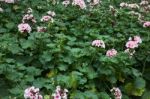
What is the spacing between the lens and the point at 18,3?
6.44 metres

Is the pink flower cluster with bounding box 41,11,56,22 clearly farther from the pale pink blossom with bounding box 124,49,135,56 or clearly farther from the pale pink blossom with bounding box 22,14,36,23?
the pale pink blossom with bounding box 124,49,135,56

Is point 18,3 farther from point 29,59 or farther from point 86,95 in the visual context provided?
point 86,95

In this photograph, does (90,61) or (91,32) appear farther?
(91,32)

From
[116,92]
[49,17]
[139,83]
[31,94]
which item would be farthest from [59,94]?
[49,17]

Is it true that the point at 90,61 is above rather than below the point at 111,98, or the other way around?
above

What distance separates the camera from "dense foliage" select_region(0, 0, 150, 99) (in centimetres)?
427

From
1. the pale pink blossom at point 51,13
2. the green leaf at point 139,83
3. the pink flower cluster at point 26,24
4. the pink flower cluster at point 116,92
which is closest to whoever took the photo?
the pink flower cluster at point 116,92

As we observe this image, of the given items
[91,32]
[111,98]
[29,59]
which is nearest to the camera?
[111,98]

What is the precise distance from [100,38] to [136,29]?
847 millimetres

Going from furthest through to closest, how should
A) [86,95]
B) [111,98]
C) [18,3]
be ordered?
[18,3]
[111,98]
[86,95]

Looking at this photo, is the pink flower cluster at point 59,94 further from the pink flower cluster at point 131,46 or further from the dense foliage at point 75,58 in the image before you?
the pink flower cluster at point 131,46

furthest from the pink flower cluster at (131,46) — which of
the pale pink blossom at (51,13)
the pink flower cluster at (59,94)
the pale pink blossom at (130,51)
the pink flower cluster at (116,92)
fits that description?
the pale pink blossom at (51,13)

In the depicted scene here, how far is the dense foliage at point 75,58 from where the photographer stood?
14.0 ft

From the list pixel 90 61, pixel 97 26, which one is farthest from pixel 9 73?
pixel 97 26
